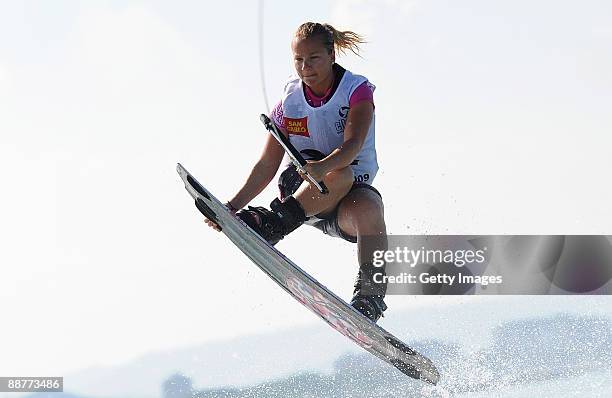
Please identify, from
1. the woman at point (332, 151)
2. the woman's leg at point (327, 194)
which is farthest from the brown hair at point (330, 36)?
the woman's leg at point (327, 194)

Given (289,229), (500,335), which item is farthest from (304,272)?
(500,335)

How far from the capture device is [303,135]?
7.06 m

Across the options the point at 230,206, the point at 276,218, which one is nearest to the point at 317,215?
the point at 276,218

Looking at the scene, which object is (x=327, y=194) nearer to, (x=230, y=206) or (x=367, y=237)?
(x=367, y=237)

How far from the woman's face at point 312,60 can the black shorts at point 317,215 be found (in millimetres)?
878

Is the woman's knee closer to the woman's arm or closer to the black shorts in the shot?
the black shorts

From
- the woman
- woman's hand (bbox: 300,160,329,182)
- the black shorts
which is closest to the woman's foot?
the woman

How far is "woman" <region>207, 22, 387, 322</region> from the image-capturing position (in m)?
6.66

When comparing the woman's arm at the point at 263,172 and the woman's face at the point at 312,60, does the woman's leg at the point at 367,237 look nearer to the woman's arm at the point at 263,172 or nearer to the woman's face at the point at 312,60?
the woman's arm at the point at 263,172

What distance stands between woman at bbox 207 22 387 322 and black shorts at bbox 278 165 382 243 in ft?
0.04

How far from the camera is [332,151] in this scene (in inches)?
275

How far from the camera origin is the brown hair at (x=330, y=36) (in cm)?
661

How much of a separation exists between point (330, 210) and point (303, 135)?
65 centimetres

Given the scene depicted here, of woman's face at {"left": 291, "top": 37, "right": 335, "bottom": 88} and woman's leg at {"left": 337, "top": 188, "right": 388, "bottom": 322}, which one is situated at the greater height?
woman's face at {"left": 291, "top": 37, "right": 335, "bottom": 88}
